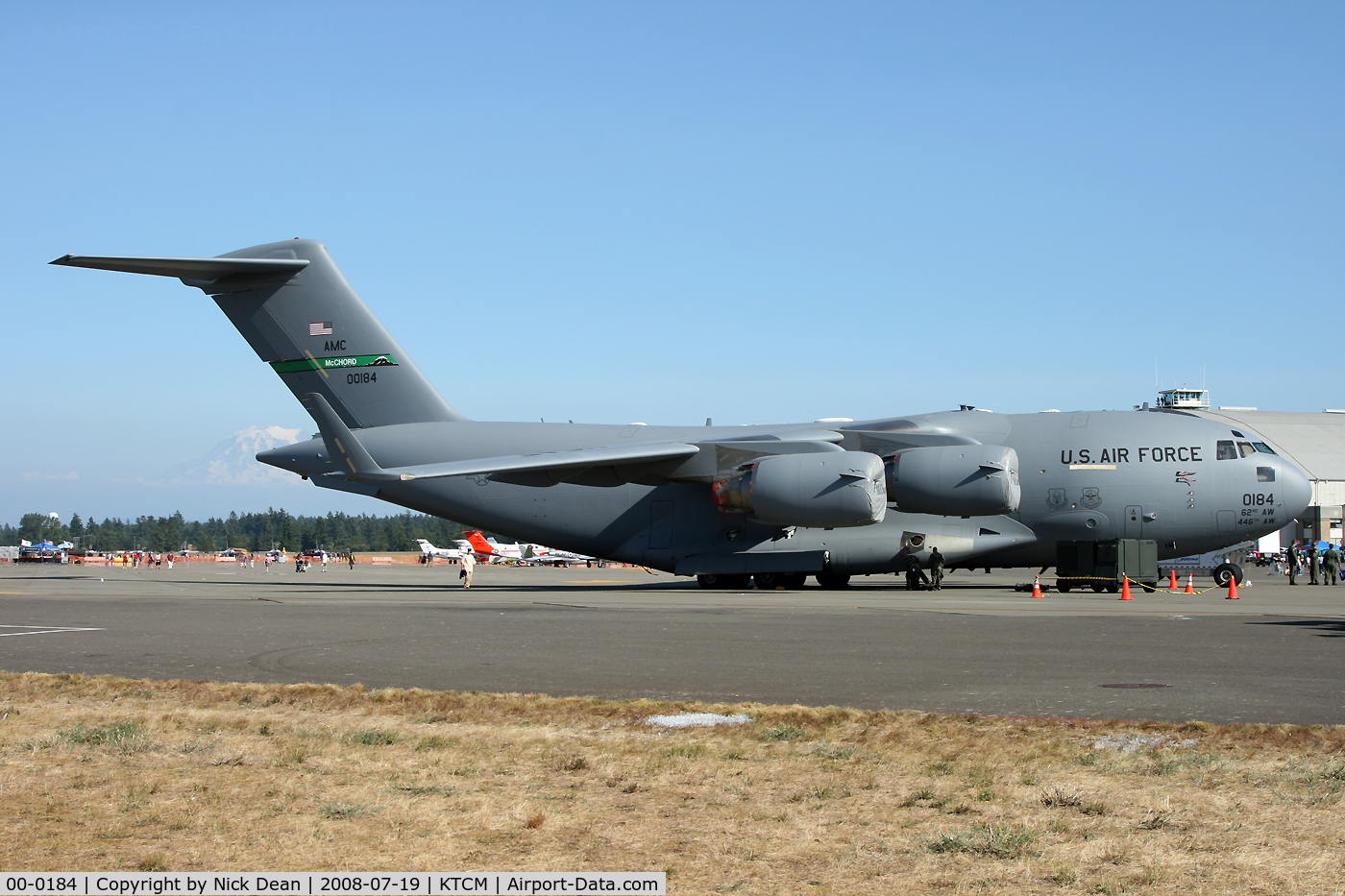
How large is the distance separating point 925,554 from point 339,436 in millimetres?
12558

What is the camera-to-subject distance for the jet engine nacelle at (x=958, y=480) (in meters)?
22.5

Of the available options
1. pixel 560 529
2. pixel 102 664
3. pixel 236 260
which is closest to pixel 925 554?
pixel 560 529

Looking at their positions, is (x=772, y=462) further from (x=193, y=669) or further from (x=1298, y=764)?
(x=1298, y=764)

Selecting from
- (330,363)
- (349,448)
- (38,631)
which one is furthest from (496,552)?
(38,631)

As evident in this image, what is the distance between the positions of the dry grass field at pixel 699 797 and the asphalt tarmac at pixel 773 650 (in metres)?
1.25

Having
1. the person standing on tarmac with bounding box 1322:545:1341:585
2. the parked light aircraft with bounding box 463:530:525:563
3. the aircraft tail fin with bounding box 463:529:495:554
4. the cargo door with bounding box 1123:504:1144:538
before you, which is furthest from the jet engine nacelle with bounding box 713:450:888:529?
the parked light aircraft with bounding box 463:530:525:563

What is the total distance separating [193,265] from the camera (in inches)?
982

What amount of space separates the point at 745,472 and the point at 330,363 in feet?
33.6

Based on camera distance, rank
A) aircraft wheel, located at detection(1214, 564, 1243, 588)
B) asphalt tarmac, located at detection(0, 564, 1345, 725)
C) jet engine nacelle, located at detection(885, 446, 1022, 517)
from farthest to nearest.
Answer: aircraft wheel, located at detection(1214, 564, 1243, 588)
jet engine nacelle, located at detection(885, 446, 1022, 517)
asphalt tarmac, located at detection(0, 564, 1345, 725)

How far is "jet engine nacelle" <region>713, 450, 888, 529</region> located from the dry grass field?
15.4m

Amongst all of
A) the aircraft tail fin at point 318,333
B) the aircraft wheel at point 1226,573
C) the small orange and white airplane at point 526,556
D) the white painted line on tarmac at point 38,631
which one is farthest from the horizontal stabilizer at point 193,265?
the small orange and white airplane at point 526,556

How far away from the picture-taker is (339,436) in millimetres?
23938

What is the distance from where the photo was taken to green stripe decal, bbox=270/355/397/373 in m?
27.0

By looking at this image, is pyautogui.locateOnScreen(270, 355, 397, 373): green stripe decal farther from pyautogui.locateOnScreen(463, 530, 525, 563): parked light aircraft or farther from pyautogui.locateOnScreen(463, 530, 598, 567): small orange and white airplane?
pyautogui.locateOnScreen(463, 530, 598, 567): small orange and white airplane
